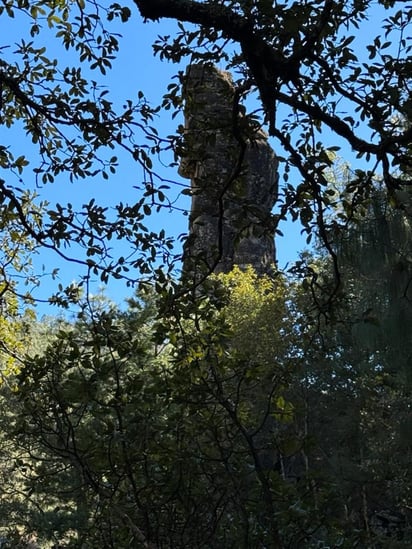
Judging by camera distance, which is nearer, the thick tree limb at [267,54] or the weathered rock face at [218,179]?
the thick tree limb at [267,54]

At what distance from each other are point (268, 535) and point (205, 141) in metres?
1.12

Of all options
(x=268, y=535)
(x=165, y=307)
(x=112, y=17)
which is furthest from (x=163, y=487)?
(x=112, y=17)

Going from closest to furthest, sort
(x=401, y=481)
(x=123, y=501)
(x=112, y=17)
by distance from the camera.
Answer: (x=123, y=501) → (x=112, y=17) → (x=401, y=481)

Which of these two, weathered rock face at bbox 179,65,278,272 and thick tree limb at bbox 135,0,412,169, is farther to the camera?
weathered rock face at bbox 179,65,278,272

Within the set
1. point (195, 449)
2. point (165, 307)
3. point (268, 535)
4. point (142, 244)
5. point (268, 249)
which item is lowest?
point (268, 535)

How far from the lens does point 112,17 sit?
234cm

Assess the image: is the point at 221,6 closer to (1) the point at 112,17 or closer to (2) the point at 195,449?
(1) the point at 112,17

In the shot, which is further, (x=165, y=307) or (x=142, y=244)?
(x=142, y=244)

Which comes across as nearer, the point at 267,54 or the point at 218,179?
the point at 267,54

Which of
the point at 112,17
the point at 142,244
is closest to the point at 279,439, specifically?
the point at 142,244

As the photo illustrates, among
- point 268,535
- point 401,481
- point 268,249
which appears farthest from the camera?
point 268,249

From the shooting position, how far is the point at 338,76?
2.02 meters

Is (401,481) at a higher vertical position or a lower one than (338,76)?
higher

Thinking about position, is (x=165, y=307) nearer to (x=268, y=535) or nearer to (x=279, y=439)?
(x=279, y=439)
